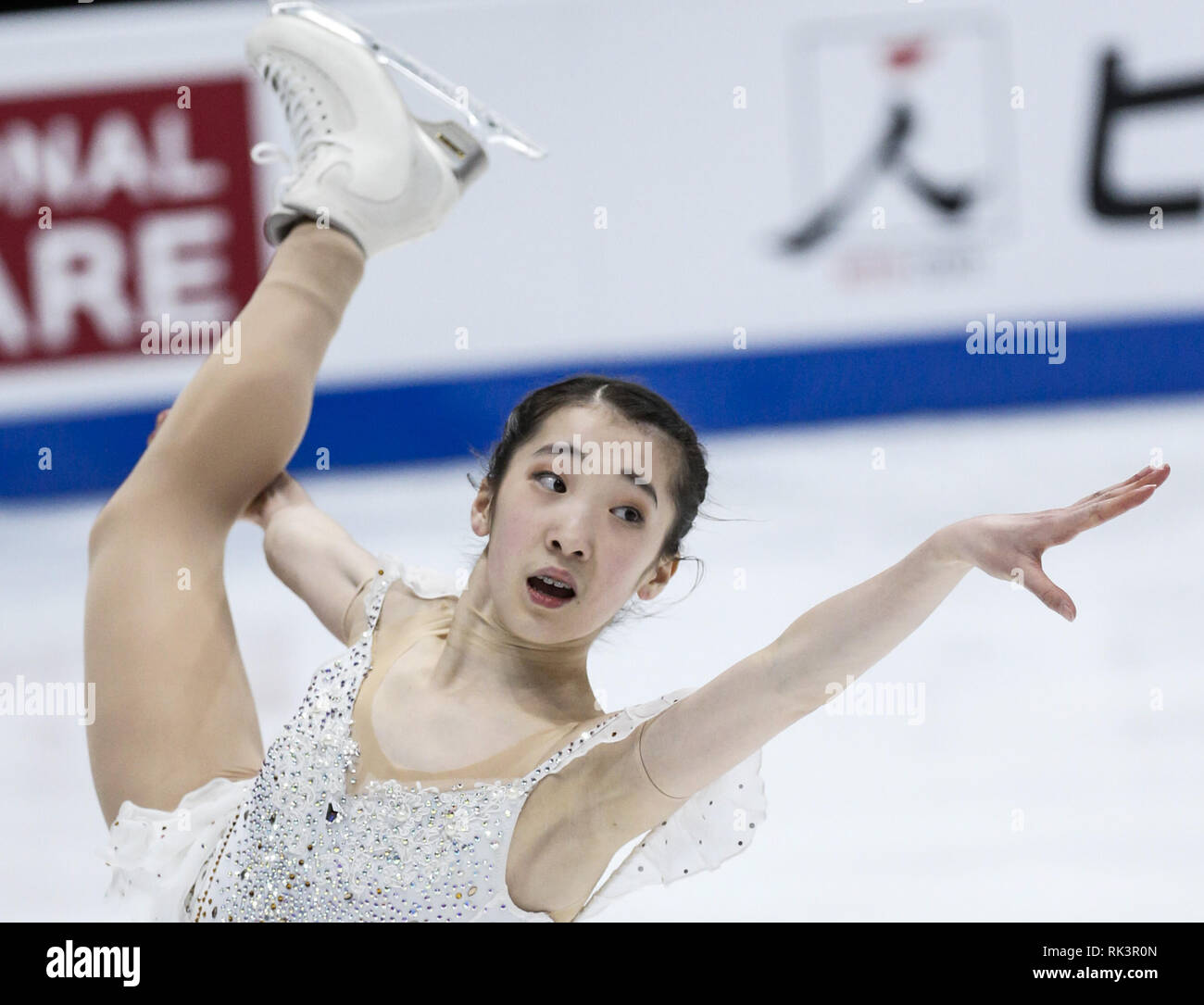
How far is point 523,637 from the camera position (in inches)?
60.4

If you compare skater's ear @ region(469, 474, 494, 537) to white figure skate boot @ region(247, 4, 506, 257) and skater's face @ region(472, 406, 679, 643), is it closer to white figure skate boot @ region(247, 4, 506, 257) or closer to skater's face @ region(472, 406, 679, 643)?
skater's face @ region(472, 406, 679, 643)

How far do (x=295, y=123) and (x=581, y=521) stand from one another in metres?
1.14

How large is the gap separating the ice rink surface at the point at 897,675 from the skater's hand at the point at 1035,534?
730 millimetres

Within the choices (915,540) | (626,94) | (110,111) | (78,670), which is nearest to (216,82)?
(110,111)

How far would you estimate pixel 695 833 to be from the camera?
1.51m

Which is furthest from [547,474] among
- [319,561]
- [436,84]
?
[436,84]

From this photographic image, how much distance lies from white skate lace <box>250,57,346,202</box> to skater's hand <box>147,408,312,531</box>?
434 mm

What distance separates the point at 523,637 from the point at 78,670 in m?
1.61

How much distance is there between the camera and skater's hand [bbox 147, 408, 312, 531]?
6.75 ft

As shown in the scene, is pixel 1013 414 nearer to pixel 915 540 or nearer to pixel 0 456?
pixel 915 540
